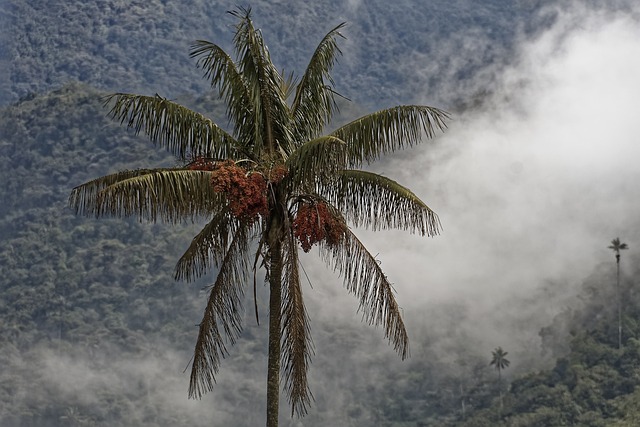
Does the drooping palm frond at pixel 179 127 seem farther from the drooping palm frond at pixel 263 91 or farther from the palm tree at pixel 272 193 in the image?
the drooping palm frond at pixel 263 91

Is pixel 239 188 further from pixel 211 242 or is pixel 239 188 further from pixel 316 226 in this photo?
pixel 211 242

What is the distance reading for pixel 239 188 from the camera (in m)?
21.6

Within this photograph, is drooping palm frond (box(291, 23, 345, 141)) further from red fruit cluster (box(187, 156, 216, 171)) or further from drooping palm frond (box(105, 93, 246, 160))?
red fruit cluster (box(187, 156, 216, 171))

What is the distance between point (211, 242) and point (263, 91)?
8.64 ft

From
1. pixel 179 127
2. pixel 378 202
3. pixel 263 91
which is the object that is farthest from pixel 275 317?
pixel 263 91

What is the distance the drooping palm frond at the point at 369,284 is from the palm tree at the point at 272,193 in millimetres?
22

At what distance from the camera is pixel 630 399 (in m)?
162

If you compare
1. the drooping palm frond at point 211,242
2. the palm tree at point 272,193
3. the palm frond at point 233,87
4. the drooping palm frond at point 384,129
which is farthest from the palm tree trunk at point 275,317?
the palm frond at point 233,87

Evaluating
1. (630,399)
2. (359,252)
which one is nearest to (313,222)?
(359,252)

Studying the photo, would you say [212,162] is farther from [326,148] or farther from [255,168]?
[326,148]

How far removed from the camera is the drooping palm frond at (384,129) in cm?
2247

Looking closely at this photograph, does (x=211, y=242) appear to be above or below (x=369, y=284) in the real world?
above

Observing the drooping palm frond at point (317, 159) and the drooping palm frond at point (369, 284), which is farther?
the drooping palm frond at point (369, 284)

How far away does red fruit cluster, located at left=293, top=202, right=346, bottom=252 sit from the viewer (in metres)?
22.2
